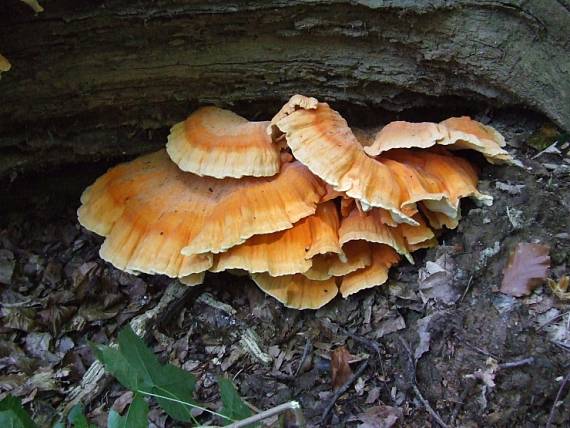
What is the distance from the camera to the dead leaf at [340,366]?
3732mm

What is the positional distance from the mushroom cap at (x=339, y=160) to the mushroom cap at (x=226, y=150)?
0.22 metres

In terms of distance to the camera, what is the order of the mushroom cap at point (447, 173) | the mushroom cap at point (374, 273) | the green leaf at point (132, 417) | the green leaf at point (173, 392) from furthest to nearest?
1. the mushroom cap at point (374, 273)
2. the mushroom cap at point (447, 173)
3. the green leaf at point (173, 392)
4. the green leaf at point (132, 417)

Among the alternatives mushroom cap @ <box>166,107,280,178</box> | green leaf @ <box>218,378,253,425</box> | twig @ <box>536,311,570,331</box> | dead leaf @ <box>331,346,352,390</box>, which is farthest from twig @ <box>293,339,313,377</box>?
twig @ <box>536,311,570,331</box>

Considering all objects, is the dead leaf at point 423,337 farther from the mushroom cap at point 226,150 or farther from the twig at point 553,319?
the mushroom cap at point 226,150

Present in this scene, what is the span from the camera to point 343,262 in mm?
3822

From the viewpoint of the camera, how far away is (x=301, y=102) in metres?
3.61

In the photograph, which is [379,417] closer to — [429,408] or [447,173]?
[429,408]

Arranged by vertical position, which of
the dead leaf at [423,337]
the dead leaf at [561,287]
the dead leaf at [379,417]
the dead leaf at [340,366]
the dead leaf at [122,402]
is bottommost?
the dead leaf at [122,402]

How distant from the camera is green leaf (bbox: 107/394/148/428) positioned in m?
2.71

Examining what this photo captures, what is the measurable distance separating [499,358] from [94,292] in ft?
10.0

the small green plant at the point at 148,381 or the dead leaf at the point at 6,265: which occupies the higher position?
the small green plant at the point at 148,381

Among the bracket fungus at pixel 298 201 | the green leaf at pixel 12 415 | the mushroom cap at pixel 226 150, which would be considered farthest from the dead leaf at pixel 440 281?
the green leaf at pixel 12 415

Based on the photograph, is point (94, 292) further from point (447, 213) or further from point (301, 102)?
point (447, 213)

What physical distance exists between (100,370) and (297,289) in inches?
58.9
